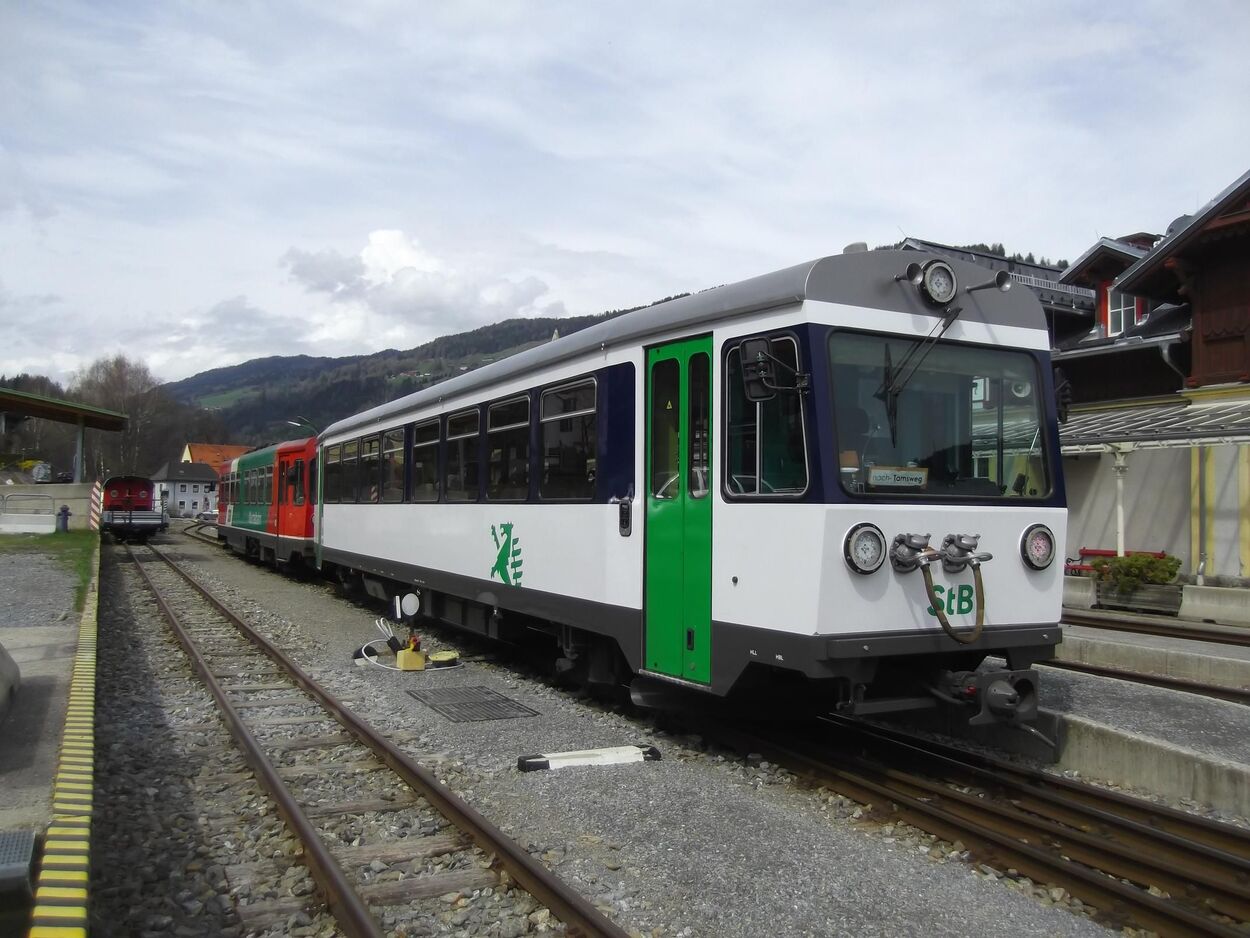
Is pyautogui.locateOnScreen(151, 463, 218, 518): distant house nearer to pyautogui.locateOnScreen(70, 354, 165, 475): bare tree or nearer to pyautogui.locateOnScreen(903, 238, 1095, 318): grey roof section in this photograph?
pyautogui.locateOnScreen(70, 354, 165, 475): bare tree

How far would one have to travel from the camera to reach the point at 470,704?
8398mm

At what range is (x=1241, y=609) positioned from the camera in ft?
45.8

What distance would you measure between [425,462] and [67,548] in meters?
16.8

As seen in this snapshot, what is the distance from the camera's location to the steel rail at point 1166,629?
1204 centimetres

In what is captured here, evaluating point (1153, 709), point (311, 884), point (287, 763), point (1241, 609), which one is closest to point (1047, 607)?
point (1153, 709)

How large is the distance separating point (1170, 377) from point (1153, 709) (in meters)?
12.8

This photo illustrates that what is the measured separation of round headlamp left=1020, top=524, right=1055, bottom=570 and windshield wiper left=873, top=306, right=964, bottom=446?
1.12 meters

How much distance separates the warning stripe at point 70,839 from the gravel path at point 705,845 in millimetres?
1382

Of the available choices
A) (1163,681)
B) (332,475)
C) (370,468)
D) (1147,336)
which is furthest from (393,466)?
(1147,336)

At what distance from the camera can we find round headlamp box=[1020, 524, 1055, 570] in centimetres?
616

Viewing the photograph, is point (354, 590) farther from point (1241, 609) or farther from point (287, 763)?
point (1241, 609)

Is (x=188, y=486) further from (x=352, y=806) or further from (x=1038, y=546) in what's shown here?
(x=1038, y=546)

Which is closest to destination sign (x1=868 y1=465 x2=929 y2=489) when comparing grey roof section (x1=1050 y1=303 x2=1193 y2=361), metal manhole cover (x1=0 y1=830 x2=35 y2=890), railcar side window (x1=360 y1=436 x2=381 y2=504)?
metal manhole cover (x1=0 y1=830 x2=35 y2=890)

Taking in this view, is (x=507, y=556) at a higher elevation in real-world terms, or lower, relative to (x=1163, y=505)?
lower
